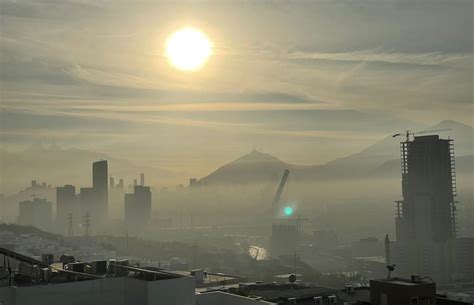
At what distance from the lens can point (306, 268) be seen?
7706 centimetres

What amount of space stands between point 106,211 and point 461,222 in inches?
3521

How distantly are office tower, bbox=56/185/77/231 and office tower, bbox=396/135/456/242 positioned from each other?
3364 inches

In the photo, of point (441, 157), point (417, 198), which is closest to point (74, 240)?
point (417, 198)

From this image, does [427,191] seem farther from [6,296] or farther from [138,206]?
[6,296]

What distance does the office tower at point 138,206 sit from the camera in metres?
146

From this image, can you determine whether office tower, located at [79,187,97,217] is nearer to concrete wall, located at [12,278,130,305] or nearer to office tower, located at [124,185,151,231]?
office tower, located at [124,185,151,231]

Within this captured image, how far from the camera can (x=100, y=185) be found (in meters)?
144

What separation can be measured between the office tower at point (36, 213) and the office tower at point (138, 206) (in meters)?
19.8

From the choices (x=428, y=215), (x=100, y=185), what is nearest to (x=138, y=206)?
(x=100, y=185)

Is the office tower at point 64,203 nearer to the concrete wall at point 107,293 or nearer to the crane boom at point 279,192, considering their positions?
the crane boom at point 279,192

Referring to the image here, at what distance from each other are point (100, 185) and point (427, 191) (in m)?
86.0

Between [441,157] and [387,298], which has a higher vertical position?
[441,157]

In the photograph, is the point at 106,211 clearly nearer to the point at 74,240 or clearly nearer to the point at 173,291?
the point at 74,240

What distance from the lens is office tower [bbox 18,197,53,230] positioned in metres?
134
